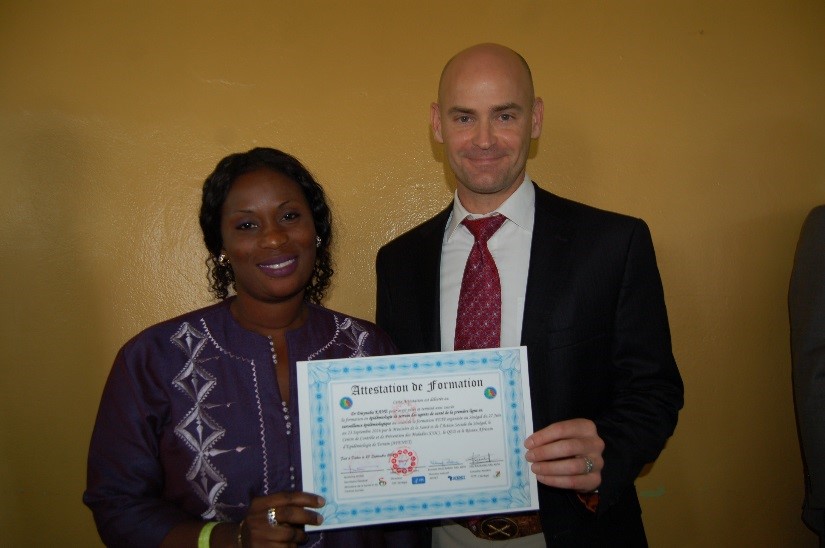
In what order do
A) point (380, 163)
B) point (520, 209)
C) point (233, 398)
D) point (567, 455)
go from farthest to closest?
point (380, 163), point (520, 209), point (233, 398), point (567, 455)

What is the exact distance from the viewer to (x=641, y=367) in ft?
6.36

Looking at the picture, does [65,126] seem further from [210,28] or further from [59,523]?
[59,523]

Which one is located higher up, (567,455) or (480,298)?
(480,298)

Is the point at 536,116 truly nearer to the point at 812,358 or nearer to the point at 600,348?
the point at 600,348

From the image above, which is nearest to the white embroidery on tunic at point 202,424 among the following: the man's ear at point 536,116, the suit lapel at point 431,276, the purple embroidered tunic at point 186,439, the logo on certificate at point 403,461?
the purple embroidered tunic at point 186,439

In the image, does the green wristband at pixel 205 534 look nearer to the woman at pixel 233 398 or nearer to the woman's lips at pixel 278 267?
the woman at pixel 233 398

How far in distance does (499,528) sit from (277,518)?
752 mm

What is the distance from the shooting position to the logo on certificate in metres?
1.64

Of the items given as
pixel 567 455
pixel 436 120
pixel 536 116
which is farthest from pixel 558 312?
pixel 436 120

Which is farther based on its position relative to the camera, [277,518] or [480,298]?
[480,298]

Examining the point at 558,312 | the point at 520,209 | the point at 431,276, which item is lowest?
the point at 558,312

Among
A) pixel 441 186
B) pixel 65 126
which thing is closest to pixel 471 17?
pixel 441 186

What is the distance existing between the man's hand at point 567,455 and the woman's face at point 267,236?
0.89m

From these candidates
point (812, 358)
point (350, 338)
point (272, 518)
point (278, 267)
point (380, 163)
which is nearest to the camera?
point (272, 518)
